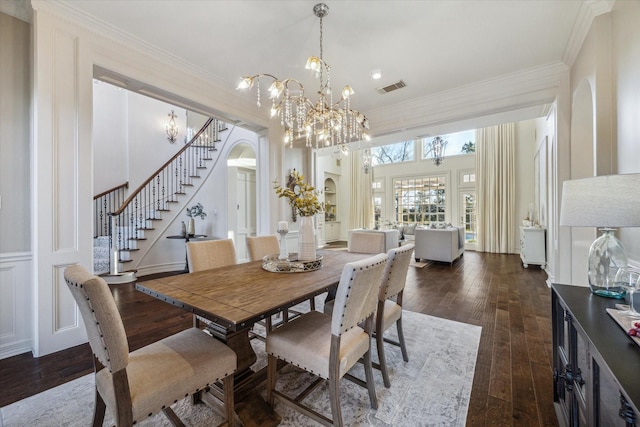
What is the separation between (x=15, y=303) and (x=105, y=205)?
14.5ft

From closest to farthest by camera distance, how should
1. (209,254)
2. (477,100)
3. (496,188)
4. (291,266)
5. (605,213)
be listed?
(605,213) < (291,266) < (209,254) < (477,100) < (496,188)

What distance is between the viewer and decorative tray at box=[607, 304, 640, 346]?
927 millimetres

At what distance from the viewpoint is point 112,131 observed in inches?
239

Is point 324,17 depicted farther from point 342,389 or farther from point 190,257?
point 342,389

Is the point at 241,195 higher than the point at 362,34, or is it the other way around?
the point at 362,34

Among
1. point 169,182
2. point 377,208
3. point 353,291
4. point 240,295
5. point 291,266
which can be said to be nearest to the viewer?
point 353,291

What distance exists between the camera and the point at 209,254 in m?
2.37

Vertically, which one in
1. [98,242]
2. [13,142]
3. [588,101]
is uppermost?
[588,101]

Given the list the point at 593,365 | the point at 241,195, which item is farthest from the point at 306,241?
the point at 241,195

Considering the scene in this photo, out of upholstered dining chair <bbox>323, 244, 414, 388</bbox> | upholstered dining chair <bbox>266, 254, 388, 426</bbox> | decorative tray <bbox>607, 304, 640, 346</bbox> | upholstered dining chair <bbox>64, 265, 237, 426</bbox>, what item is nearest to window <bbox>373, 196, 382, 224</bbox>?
upholstered dining chair <bbox>323, 244, 414, 388</bbox>

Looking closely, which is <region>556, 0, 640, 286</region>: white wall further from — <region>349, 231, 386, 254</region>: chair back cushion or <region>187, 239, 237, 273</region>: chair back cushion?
<region>187, 239, 237, 273</region>: chair back cushion

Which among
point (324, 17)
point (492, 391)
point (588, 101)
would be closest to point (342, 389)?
point (492, 391)

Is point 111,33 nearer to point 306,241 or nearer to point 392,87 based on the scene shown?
point 306,241

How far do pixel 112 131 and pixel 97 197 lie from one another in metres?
1.60
